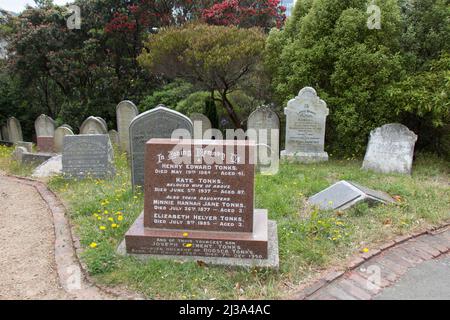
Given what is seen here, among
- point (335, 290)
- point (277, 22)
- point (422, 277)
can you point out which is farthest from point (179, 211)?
point (277, 22)

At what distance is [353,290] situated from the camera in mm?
3865

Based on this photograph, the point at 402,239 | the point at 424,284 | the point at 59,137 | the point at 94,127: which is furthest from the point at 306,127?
the point at 59,137

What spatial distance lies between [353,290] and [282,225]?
56.3 inches

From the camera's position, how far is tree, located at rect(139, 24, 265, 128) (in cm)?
1055

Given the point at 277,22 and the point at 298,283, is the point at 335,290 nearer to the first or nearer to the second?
the point at 298,283

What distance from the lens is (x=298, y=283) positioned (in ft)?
13.0

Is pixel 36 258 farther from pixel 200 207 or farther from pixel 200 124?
pixel 200 124

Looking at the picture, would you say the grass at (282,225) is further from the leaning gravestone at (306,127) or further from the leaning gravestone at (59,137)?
the leaning gravestone at (59,137)

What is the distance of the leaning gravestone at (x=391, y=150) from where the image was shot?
26.3 ft

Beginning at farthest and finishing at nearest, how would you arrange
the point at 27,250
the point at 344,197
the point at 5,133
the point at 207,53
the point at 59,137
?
the point at 5,133 < the point at 59,137 < the point at 207,53 < the point at 344,197 < the point at 27,250

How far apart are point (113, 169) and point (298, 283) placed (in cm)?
522

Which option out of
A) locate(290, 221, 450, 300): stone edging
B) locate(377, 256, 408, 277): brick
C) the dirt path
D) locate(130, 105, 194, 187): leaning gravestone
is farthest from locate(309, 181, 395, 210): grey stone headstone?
the dirt path

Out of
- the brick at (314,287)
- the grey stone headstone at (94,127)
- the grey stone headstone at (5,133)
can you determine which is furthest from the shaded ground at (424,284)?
the grey stone headstone at (5,133)

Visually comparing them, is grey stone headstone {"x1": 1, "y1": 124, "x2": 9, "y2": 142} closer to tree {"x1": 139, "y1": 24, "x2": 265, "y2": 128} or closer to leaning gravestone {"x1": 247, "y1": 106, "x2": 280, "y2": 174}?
tree {"x1": 139, "y1": 24, "x2": 265, "y2": 128}
